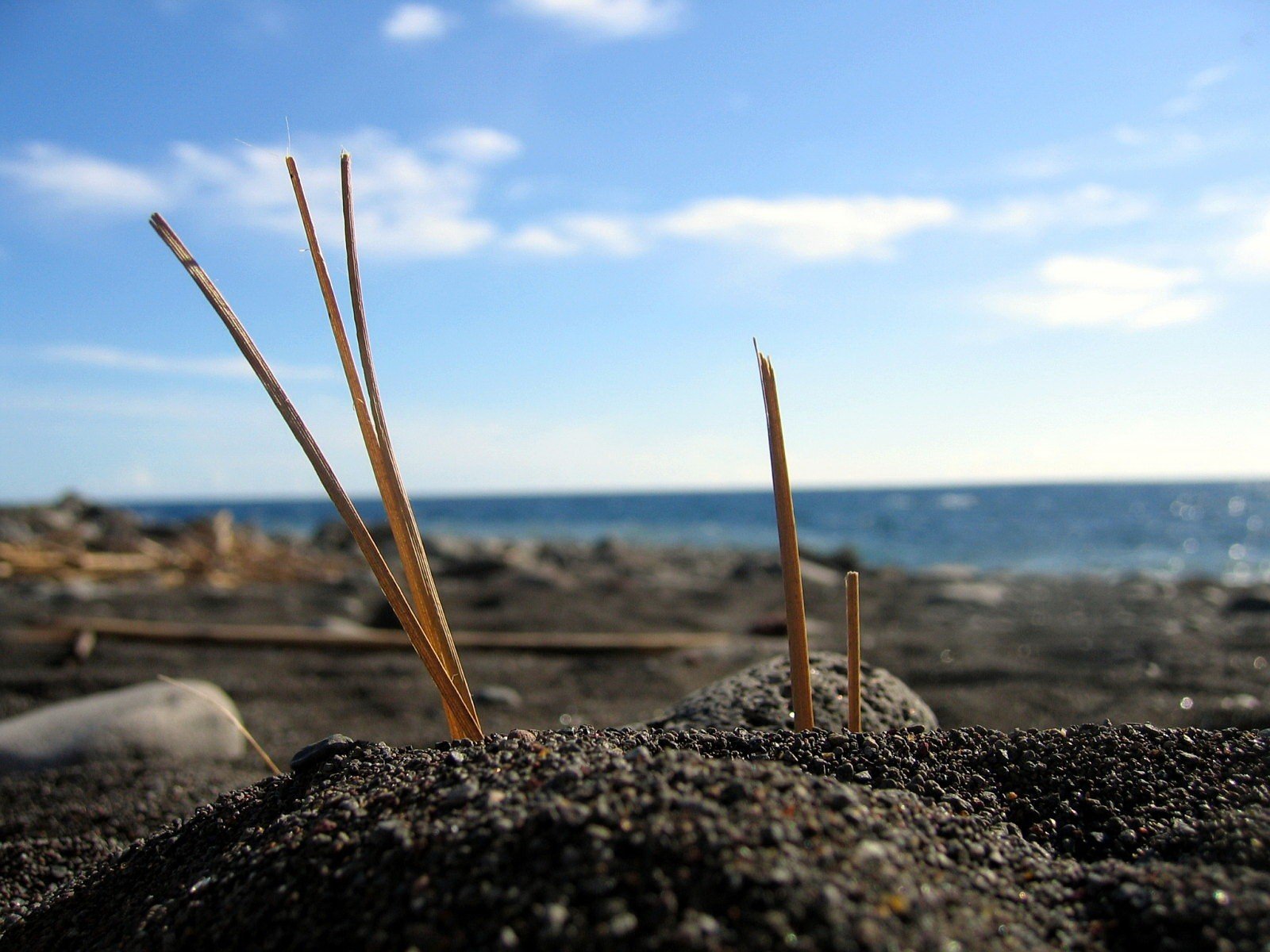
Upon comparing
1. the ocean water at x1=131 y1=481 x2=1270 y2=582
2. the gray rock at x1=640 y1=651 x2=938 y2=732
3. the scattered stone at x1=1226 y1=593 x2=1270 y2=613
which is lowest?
the ocean water at x1=131 y1=481 x2=1270 y2=582

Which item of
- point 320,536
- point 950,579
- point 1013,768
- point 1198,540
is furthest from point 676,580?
point 1198,540

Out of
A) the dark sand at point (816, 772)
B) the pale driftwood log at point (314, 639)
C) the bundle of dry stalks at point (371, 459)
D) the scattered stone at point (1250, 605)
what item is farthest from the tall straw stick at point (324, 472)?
the scattered stone at point (1250, 605)

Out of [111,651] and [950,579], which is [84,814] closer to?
[111,651]

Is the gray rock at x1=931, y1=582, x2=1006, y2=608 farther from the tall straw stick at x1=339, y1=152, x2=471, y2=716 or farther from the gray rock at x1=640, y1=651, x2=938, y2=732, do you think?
the tall straw stick at x1=339, y1=152, x2=471, y2=716

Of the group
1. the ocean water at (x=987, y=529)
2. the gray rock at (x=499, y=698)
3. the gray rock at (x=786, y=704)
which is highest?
the gray rock at (x=786, y=704)

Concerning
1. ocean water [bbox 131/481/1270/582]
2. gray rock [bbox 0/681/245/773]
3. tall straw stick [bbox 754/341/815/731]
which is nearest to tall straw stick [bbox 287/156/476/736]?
tall straw stick [bbox 754/341/815/731]

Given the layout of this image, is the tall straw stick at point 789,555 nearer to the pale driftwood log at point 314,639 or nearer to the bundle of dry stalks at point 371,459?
the bundle of dry stalks at point 371,459
